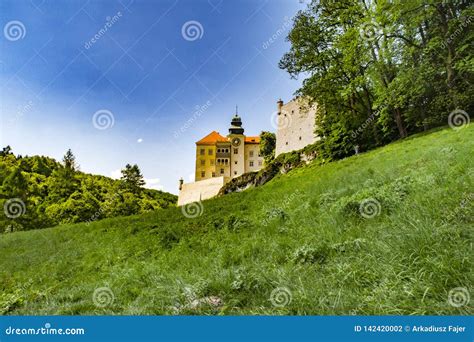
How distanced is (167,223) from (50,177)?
41.6 m

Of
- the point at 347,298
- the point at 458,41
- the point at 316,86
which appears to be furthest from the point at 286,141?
the point at 347,298

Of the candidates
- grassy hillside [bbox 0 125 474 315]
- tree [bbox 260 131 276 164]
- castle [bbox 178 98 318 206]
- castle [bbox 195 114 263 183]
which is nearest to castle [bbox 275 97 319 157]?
castle [bbox 178 98 318 206]

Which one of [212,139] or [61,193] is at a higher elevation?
[212,139]

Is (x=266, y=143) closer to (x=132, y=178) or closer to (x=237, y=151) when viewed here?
(x=237, y=151)

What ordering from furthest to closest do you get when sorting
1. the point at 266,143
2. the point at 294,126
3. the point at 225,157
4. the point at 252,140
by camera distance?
1. the point at 252,140
2. the point at 225,157
3. the point at 266,143
4. the point at 294,126

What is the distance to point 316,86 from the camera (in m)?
25.2

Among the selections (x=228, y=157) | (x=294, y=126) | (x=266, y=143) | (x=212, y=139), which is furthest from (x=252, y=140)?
(x=294, y=126)

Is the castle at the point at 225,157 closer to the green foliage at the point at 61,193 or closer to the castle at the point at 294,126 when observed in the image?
the castle at the point at 294,126

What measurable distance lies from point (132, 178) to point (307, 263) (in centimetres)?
5404

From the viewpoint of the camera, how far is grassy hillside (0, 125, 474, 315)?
3158 mm

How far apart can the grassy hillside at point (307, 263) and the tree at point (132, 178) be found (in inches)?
1720

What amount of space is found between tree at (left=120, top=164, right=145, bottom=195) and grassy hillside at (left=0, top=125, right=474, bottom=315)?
43682 millimetres

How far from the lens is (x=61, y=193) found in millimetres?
43188

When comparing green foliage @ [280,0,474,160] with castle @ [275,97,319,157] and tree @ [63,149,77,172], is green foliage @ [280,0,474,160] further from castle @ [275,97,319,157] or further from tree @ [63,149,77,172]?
tree @ [63,149,77,172]
